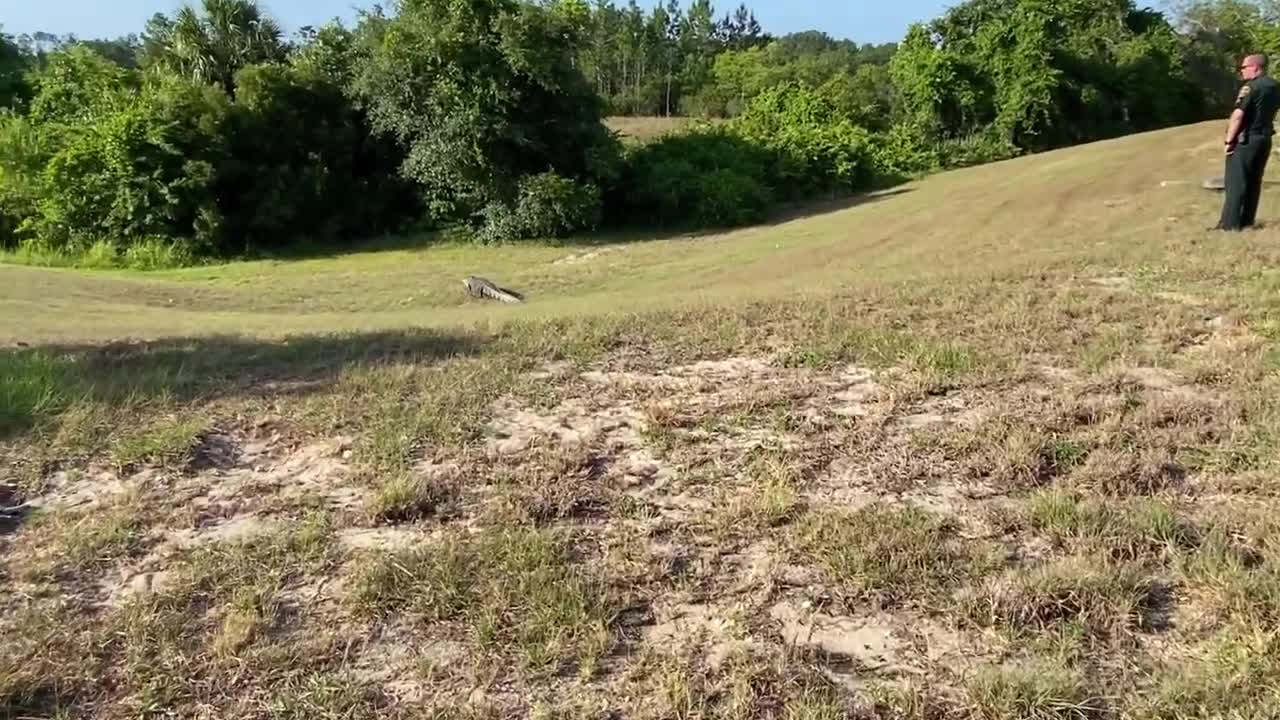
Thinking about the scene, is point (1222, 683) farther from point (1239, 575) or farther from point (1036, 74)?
point (1036, 74)

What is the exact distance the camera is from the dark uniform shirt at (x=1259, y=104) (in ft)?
30.4

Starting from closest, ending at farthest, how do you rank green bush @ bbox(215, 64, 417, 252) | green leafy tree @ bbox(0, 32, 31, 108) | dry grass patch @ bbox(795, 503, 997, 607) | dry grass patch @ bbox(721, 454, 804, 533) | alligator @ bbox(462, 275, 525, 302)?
dry grass patch @ bbox(795, 503, 997, 607)
dry grass patch @ bbox(721, 454, 804, 533)
alligator @ bbox(462, 275, 525, 302)
green bush @ bbox(215, 64, 417, 252)
green leafy tree @ bbox(0, 32, 31, 108)

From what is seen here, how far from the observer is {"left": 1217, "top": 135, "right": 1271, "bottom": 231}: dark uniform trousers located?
9.40 meters

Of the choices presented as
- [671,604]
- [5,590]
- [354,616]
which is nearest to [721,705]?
[671,604]

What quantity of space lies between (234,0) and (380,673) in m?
30.0

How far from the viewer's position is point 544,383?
16.4 ft

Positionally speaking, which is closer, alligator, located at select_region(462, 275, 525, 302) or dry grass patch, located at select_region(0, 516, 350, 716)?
dry grass patch, located at select_region(0, 516, 350, 716)

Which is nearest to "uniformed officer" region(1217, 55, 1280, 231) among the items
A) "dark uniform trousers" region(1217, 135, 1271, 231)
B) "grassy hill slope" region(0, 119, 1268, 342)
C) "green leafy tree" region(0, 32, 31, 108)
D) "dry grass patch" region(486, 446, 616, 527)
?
"dark uniform trousers" region(1217, 135, 1271, 231)

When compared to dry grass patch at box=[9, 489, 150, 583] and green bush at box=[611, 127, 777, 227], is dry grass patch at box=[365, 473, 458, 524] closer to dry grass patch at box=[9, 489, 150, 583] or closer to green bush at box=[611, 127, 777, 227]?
dry grass patch at box=[9, 489, 150, 583]

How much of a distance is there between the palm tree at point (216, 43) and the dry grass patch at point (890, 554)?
2799cm

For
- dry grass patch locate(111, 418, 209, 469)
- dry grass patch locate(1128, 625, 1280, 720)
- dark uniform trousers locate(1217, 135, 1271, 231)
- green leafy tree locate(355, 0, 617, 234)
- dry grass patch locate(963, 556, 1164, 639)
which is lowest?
dry grass patch locate(1128, 625, 1280, 720)

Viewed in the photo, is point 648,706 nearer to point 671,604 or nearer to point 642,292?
point 671,604

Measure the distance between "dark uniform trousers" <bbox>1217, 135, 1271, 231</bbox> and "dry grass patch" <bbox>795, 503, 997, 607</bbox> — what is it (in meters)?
7.96

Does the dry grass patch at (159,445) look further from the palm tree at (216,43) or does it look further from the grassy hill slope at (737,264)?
the palm tree at (216,43)
